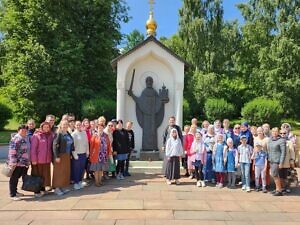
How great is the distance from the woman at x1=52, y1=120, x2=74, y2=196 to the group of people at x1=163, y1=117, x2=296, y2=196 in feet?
9.18

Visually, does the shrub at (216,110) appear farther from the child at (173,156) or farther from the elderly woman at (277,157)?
the elderly woman at (277,157)

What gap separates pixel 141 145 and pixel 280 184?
19.0 feet

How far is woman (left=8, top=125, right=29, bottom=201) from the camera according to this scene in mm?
8664

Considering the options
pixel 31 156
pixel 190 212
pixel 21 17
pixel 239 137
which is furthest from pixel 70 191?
pixel 21 17

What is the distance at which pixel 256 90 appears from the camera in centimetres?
3609

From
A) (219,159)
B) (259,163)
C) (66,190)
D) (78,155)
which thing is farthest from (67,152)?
(259,163)

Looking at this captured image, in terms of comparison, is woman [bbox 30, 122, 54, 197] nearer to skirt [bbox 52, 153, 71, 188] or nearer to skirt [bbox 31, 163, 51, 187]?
skirt [bbox 31, 163, 51, 187]

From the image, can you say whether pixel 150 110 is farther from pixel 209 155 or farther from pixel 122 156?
pixel 209 155

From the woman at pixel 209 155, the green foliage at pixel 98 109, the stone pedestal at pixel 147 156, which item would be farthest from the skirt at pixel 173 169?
the green foliage at pixel 98 109

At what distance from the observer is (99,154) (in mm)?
10289

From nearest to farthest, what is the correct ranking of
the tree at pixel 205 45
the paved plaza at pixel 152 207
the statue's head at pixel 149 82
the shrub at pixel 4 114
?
the paved plaza at pixel 152 207 < the statue's head at pixel 149 82 < the shrub at pixel 4 114 < the tree at pixel 205 45

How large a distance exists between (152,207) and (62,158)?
2.89m

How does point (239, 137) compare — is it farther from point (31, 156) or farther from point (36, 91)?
point (36, 91)

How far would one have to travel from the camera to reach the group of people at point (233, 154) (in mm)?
9586
